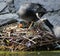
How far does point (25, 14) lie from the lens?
27.2ft

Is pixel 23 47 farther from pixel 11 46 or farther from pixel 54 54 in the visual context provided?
pixel 54 54

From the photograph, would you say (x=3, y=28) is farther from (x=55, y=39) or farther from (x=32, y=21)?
(x=55, y=39)

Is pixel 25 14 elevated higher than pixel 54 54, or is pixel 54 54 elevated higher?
pixel 25 14

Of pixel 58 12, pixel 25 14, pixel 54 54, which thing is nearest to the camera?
pixel 54 54

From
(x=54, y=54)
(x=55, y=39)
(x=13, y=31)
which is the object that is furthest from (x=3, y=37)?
(x=54, y=54)

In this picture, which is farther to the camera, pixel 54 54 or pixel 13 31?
pixel 13 31

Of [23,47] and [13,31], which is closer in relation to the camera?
[23,47]

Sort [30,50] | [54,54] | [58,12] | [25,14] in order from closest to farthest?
[54,54] → [30,50] → [25,14] → [58,12]

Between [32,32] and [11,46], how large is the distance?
1.81 feet

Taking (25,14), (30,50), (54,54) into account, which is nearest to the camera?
(54,54)

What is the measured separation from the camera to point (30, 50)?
25.3 ft

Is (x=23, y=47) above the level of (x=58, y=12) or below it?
below

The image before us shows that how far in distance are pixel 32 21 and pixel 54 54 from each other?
5.95ft

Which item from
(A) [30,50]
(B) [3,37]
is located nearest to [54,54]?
(A) [30,50]
